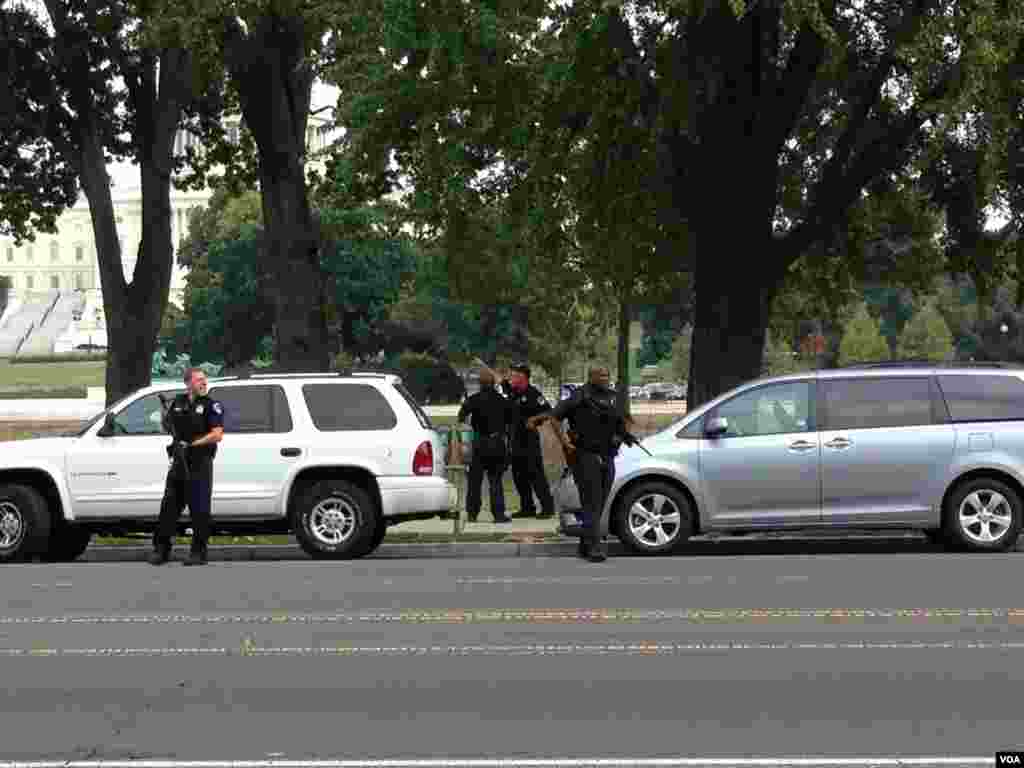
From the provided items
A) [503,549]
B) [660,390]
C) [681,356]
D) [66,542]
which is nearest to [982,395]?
[503,549]

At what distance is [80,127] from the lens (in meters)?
31.3

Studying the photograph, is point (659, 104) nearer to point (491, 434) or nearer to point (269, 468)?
point (491, 434)

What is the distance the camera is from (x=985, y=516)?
17.5m

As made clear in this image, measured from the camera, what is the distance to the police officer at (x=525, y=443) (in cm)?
2180

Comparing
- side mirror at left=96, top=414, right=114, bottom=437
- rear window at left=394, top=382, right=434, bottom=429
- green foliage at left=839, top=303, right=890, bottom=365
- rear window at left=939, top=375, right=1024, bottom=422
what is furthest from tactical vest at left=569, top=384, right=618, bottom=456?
green foliage at left=839, top=303, right=890, bottom=365

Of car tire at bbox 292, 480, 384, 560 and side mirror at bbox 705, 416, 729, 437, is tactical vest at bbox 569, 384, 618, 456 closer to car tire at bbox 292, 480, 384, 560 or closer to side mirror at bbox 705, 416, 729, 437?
side mirror at bbox 705, 416, 729, 437

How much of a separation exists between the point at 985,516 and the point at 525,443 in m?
5.90

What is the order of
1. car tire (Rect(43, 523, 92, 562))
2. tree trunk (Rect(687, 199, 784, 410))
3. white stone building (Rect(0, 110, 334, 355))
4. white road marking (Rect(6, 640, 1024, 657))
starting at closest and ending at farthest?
white road marking (Rect(6, 640, 1024, 657)) → car tire (Rect(43, 523, 92, 562)) → tree trunk (Rect(687, 199, 784, 410)) → white stone building (Rect(0, 110, 334, 355))

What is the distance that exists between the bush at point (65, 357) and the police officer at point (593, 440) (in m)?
119

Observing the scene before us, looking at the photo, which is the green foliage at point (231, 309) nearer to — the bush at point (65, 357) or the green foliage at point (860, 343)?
the green foliage at point (860, 343)

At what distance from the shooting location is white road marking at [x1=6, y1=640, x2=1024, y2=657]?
11.1m

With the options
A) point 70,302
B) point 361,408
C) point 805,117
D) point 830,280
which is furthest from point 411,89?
point 70,302

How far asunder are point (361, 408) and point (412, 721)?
9.49m

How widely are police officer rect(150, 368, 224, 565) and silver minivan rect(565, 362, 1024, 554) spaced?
3.54 meters
